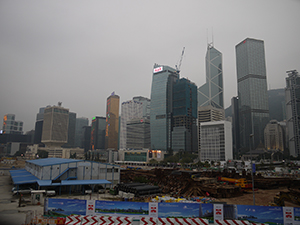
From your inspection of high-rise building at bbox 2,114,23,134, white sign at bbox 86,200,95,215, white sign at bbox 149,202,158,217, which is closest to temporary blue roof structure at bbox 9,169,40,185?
white sign at bbox 86,200,95,215

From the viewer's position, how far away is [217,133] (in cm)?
18800

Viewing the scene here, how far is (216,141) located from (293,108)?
7118 cm

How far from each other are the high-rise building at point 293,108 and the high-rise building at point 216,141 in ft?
179

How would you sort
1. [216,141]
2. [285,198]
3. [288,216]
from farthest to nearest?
[216,141], [285,198], [288,216]

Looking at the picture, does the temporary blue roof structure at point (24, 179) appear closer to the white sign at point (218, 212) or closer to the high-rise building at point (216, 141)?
the white sign at point (218, 212)

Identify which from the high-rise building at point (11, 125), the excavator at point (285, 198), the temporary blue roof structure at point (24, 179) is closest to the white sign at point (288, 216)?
the excavator at point (285, 198)

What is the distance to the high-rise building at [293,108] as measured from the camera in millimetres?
181875

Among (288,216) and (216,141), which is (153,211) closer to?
(288,216)

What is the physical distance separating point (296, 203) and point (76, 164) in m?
36.7

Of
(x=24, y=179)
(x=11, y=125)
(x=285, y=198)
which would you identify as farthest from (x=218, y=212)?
(x=11, y=125)

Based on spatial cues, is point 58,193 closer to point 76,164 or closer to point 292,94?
point 76,164

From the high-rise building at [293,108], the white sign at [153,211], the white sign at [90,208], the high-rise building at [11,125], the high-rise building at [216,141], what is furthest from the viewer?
the high-rise building at [216,141]

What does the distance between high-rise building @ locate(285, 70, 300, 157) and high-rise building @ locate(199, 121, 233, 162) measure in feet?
179

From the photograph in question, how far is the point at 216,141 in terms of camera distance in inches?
7397
